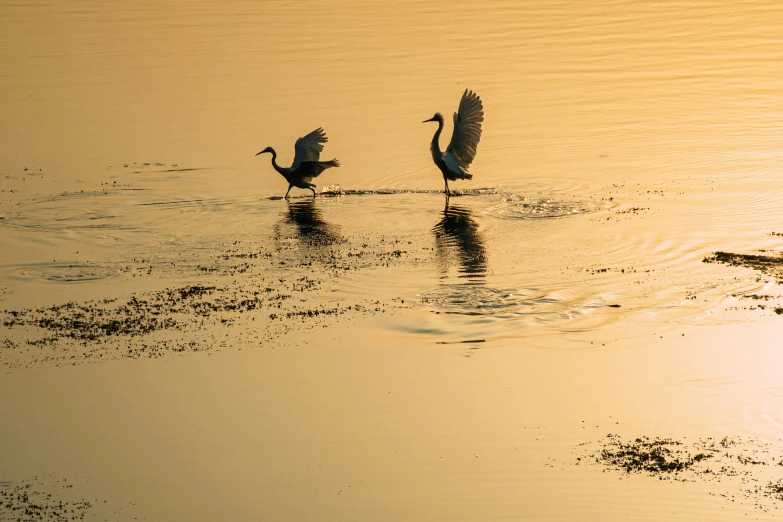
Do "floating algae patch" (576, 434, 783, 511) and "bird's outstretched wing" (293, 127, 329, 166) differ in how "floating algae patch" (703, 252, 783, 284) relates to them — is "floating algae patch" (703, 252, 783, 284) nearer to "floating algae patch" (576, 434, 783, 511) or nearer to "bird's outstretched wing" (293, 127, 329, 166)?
"floating algae patch" (576, 434, 783, 511)

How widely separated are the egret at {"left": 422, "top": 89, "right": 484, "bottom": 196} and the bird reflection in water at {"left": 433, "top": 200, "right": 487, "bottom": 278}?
2.89ft

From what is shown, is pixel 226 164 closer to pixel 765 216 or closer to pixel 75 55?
pixel 765 216

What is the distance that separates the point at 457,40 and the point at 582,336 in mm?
19170

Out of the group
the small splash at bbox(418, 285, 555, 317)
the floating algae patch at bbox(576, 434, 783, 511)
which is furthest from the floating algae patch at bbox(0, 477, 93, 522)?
the small splash at bbox(418, 285, 555, 317)

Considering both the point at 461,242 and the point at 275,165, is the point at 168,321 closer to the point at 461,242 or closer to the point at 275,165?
the point at 461,242

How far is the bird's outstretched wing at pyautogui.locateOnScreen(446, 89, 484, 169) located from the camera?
1844cm

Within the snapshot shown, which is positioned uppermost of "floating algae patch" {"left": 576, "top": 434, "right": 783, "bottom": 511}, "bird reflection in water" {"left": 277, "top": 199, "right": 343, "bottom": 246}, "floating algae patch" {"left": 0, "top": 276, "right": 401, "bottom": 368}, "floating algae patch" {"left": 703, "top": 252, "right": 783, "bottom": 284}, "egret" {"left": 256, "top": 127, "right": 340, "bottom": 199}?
"egret" {"left": 256, "top": 127, "right": 340, "bottom": 199}

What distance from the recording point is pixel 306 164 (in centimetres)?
1848

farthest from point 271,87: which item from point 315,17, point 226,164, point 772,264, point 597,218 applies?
point 772,264

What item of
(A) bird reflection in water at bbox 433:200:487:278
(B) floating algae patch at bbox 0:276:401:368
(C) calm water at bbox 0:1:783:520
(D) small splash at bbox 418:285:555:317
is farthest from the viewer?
(A) bird reflection in water at bbox 433:200:487:278

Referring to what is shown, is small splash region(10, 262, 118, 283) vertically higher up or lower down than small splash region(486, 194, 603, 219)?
lower down

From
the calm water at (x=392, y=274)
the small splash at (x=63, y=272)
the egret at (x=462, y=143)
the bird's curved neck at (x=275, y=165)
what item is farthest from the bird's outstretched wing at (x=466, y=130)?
the small splash at (x=63, y=272)

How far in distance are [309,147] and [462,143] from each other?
97.6 inches

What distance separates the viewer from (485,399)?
10.4 meters
